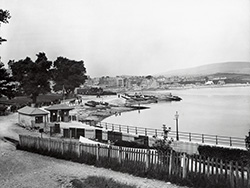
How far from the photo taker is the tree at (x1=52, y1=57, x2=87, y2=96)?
269ft

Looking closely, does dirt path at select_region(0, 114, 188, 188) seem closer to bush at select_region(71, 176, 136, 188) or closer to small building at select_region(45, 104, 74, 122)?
bush at select_region(71, 176, 136, 188)

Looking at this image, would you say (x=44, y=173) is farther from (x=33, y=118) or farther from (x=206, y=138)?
(x=206, y=138)

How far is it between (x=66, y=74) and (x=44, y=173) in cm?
7395

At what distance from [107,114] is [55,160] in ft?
162

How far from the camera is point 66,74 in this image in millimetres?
84062

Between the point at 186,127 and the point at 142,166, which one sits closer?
the point at 142,166

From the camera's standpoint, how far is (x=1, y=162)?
46.8 feet

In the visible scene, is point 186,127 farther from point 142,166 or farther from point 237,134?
point 142,166

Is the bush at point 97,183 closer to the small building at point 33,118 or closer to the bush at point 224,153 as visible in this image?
the bush at point 224,153

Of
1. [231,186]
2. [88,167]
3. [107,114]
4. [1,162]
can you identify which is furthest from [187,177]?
[107,114]

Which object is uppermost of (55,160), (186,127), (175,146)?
(55,160)

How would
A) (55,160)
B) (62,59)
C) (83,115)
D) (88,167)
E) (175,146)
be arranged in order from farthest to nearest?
(62,59) → (83,115) → (175,146) → (55,160) → (88,167)

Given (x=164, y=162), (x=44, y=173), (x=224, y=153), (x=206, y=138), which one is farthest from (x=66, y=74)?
(x=164, y=162)

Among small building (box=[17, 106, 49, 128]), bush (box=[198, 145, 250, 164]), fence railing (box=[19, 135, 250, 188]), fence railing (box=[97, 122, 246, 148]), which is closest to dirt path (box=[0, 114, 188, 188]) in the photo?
fence railing (box=[19, 135, 250, 188])
